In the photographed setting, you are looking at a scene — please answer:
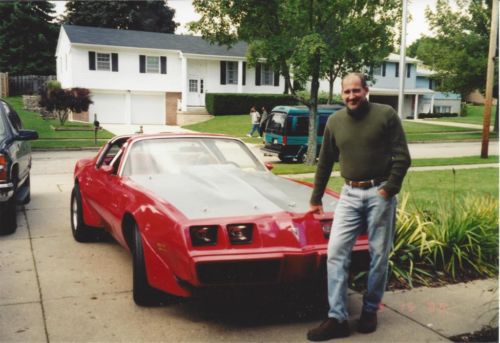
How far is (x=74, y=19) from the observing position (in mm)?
61750

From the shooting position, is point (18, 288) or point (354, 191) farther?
point (18, 288)

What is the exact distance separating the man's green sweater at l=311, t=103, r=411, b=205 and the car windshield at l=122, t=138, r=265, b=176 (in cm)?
205

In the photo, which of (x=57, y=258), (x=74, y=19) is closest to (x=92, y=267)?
(x=57, y=258)

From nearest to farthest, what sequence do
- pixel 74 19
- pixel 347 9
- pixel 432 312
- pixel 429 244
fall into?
pixel 432 312 → pixel 429 244 → pixel 347 9 → pixel 74 19

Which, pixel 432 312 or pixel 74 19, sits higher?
pixel 74 19

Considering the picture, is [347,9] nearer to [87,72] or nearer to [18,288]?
[18,288]

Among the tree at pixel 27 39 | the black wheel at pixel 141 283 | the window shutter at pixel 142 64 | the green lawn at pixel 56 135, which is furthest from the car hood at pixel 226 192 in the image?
the tree at pixel 27 39

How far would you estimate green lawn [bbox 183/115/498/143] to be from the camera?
99.7 ft

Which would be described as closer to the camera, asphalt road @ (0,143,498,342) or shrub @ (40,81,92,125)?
asphalt road @ (0,143,498,342)

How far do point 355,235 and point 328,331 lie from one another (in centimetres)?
72

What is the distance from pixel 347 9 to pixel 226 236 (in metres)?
13.9

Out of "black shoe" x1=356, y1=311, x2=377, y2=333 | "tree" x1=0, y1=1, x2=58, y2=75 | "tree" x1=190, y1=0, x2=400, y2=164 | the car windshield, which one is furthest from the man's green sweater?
"tree" x1=0, y1=1, x2=58, y2=75

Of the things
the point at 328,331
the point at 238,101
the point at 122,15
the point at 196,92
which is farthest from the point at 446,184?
the point at 122,15

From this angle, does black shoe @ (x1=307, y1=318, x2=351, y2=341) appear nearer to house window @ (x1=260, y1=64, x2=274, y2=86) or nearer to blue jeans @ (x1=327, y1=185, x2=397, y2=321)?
blue jeans @ (x1=327, y1=185, x2=397, y2=321)
